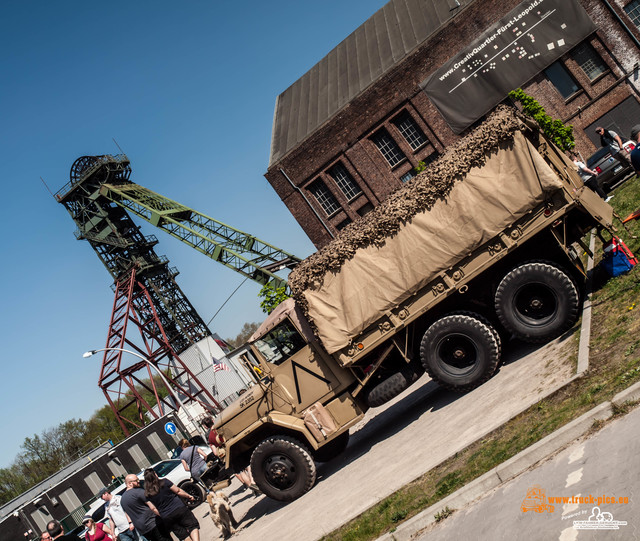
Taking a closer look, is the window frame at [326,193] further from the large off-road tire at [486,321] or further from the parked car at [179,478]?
the large off-road tire at [486,321]

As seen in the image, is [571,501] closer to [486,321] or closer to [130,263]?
[486,321]

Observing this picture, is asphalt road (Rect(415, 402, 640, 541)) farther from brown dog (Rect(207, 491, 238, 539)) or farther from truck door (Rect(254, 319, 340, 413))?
brown dog (Rect(207, 491, 238, 539))

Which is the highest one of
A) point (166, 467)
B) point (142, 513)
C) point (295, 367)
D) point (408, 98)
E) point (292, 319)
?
point (408, 98)

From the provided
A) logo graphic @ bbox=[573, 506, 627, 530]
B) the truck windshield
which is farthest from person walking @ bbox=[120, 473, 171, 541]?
logo graphic @ bbox=[573, 506, 627, 530]

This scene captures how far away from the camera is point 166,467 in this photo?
64.3 feet

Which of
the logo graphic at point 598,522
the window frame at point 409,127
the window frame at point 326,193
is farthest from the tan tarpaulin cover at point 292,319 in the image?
the window frame at point 326,193

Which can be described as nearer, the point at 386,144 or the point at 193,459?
the point at 193,459

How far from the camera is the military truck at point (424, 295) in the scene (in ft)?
34.7

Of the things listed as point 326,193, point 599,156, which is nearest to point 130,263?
point 326,193

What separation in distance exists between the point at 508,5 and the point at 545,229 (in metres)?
25.9

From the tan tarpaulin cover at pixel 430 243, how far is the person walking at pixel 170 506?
378 centimetres

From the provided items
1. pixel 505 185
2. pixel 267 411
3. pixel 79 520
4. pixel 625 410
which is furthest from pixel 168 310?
pixel 625 410

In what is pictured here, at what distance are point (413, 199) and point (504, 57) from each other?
2468 cm

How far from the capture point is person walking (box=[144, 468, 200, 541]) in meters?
9.22
